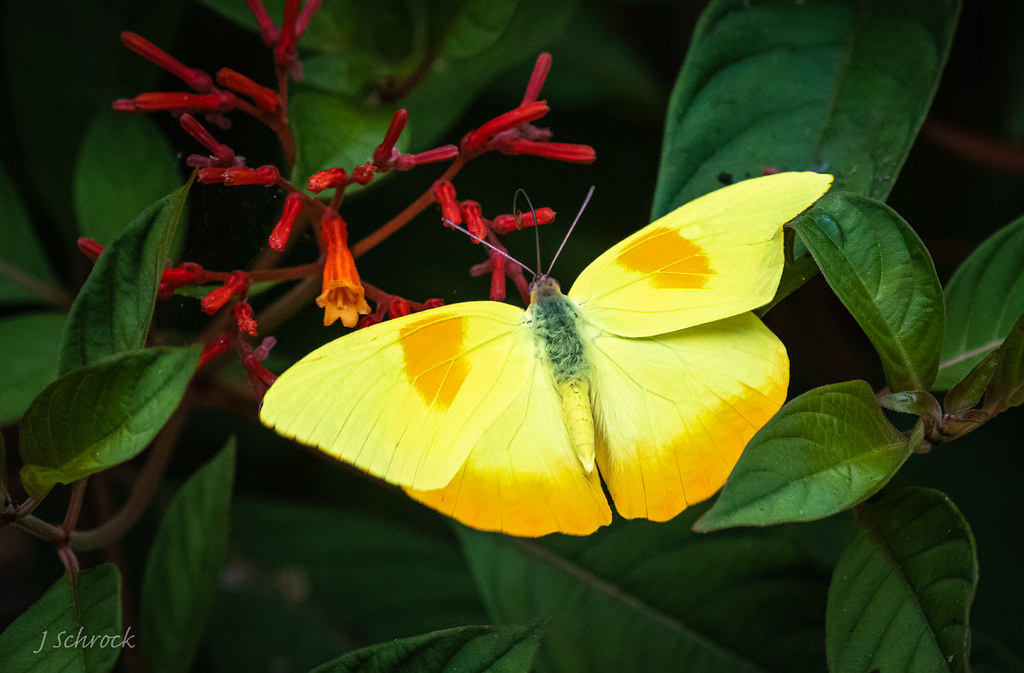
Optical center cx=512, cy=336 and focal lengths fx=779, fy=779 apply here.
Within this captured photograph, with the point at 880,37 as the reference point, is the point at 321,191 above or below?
below

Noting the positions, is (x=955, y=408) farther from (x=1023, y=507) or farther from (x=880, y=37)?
(x=1023, y=507)

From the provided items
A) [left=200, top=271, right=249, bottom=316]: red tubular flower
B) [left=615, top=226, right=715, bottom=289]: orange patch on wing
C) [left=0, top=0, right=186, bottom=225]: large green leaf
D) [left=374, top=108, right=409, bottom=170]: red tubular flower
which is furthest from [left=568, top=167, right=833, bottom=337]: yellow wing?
[left=0, top=0, right=186, bottom=225]: large green leaf

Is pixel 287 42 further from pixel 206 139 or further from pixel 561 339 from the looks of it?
pixel 561 339

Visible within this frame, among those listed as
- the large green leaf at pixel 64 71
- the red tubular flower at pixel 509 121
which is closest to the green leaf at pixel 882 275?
the red tubular flower at pixel 509 121

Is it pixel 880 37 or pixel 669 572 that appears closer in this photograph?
pixel 880 37

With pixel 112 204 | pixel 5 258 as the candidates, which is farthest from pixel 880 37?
pixel 5 258
